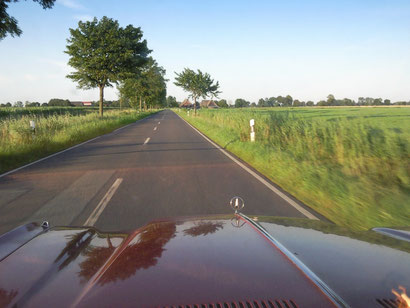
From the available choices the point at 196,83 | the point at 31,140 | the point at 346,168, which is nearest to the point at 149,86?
the point at 196,83

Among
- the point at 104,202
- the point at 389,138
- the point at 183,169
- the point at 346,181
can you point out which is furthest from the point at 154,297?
the point at 389,138

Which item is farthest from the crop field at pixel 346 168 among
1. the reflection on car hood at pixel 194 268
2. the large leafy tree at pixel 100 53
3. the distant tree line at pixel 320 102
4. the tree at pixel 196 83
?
the distant tree line at pixel 320 102

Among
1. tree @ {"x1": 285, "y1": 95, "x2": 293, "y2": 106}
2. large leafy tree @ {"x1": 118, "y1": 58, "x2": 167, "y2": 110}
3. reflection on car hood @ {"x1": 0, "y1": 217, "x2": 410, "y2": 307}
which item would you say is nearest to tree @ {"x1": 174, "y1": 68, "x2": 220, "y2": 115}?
large leafy tree @ {"x1": 118, "y1": 58, "x2": 167, "y2": 110}

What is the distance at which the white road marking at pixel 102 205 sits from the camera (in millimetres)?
4854

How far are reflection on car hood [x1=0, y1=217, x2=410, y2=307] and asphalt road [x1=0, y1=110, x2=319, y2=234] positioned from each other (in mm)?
2512

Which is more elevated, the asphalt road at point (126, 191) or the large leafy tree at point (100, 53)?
the large leafy tree at point (100, 53)

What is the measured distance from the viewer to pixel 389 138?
809 cm

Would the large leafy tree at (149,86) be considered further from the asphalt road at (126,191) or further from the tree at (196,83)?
the asphalt road at (126,191)

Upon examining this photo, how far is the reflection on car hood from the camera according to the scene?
1390mm

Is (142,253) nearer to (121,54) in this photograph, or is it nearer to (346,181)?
(346,181)

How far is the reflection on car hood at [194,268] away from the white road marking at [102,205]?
245cm

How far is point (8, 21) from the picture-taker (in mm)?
15039

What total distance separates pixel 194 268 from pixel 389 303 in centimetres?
90

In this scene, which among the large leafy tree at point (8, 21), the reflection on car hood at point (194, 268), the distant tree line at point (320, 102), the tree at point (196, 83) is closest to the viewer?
the reflection on car hood at point (194, 268)
